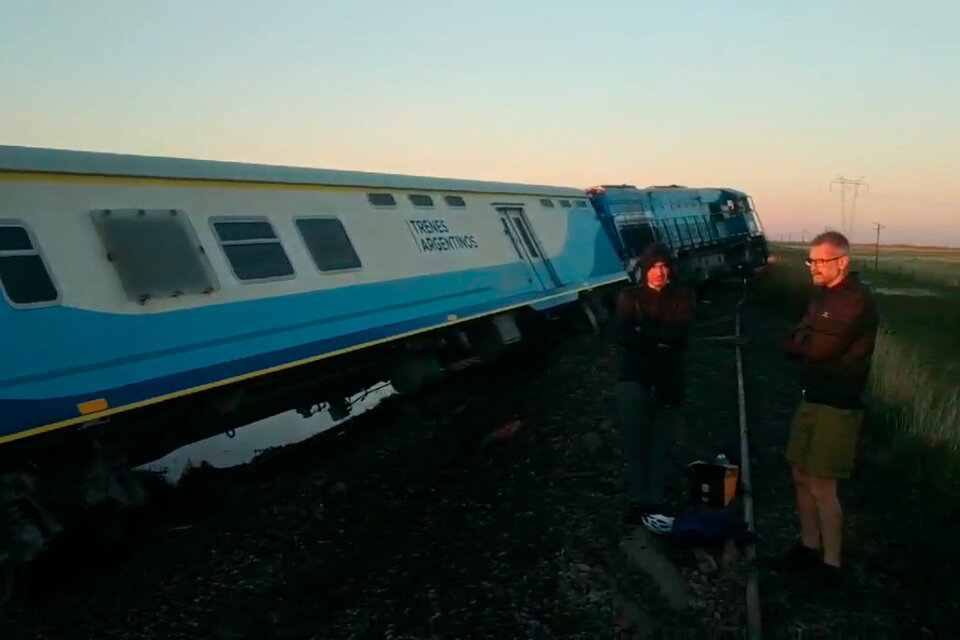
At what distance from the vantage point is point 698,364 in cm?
1335

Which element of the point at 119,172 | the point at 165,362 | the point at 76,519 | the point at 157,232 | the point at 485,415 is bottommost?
the point at 485,415

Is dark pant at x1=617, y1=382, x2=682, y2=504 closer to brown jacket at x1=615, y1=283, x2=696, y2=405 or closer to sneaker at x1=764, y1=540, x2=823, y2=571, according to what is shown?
brown jacket at x1=615, y1=283, x2=696, y2=405

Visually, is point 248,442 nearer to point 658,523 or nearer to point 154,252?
point 154,252

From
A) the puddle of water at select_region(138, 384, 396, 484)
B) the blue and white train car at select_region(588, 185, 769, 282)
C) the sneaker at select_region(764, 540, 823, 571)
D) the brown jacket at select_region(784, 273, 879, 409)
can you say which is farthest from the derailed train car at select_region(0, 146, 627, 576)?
the blue and white train car at select_region(588, 185, 769, 282)

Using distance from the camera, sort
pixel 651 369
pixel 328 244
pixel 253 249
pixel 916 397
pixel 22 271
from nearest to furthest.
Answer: pixel 22 271
pixel 651 369
pixel 253 249
pixel 328 244
pixel 916 397

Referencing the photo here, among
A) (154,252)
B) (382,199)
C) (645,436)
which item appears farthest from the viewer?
(382,199)

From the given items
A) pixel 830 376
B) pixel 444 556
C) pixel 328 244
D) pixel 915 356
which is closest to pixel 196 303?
pixel 328 244

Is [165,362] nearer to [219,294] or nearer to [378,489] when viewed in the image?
[219,294]

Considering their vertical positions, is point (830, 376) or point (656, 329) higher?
point (656, 329)

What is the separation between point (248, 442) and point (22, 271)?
238 inches

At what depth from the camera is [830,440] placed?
5066 mm

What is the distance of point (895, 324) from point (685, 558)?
816 inches

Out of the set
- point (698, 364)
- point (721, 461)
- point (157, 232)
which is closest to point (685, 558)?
point (721, 461)

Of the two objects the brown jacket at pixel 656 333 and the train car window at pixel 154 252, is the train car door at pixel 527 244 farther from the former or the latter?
the brown jacket at pixel 656 333
